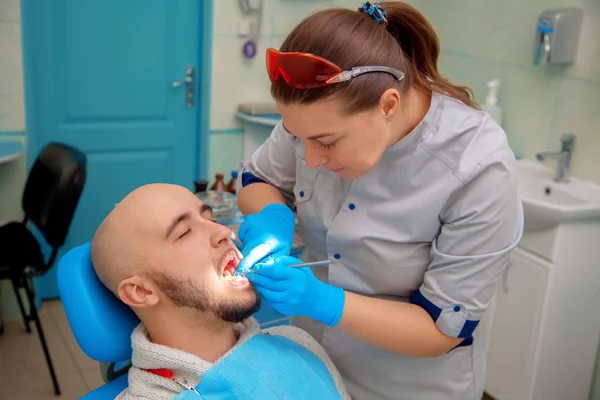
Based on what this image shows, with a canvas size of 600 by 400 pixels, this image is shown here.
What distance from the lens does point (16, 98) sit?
2.71m

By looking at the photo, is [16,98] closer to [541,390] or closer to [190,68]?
[190,68]

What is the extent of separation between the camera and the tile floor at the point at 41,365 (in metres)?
2.40

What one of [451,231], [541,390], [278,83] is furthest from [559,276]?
[278,83]

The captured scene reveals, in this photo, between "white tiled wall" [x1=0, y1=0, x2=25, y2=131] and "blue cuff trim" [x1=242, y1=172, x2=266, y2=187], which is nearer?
"blue cuff trim" [x1=242, y1=172, x2=266, y2=187]

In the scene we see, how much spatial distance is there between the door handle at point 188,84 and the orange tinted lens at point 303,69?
2280 mm

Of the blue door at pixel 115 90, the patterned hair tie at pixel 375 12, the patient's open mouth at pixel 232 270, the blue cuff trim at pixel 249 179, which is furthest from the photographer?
the blue door at pixel 115 90

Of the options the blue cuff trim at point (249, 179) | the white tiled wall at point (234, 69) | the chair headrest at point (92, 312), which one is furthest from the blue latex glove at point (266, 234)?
the white tiled wall at point (234, 69)

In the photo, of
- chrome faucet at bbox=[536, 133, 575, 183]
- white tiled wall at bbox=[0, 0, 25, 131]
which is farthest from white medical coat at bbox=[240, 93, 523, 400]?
white tiled wall at bbox=[0, 0, 25, 131]

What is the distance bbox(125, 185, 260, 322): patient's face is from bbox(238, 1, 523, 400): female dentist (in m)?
0.08

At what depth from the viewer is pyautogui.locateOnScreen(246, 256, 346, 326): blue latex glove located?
1.07 meters

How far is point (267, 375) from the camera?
1151mm

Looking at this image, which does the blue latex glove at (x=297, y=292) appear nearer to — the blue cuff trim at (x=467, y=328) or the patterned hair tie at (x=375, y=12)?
the blue cuff trim at (x=467, y=328)

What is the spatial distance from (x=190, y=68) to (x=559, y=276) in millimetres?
2083

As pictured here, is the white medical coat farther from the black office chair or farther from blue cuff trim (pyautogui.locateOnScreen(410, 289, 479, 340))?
the black office chair
